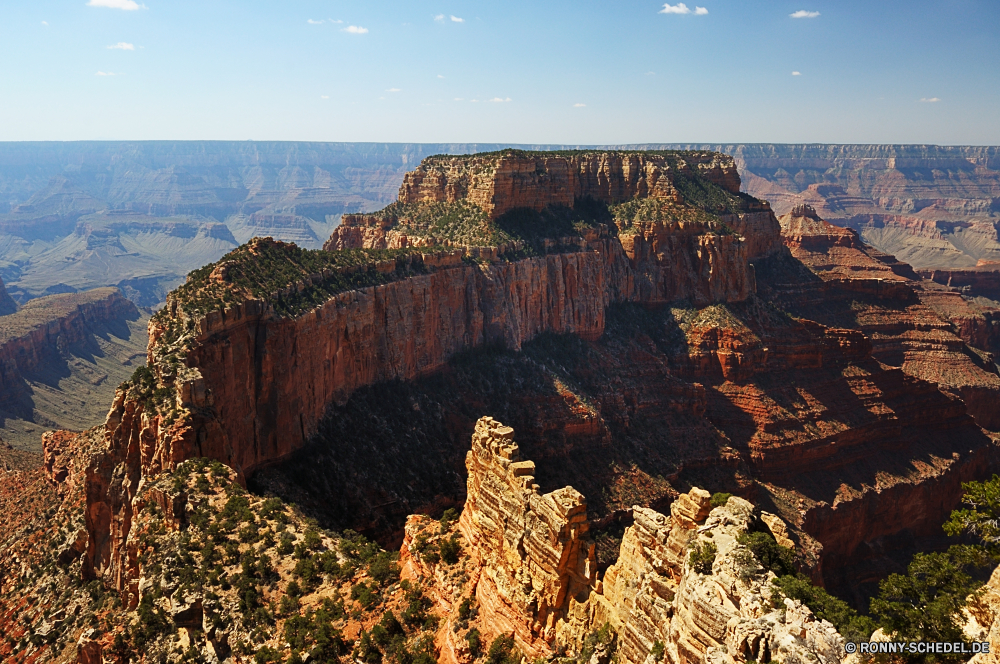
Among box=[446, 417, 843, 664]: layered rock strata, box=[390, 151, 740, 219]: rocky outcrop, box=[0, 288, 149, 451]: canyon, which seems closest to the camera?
box=[446, 417, 843, 664]: layered rock strata

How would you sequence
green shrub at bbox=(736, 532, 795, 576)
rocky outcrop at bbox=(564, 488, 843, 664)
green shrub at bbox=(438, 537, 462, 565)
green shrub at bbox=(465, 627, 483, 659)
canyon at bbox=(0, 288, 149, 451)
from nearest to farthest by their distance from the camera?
rocky outcrop at bbox=(564, 488, 843, 664) → green shrub at bbox=(736, 532, 795, 576) → green shrub at bbox=(465, 627, 483, 659) → green shrub at bbox=(438, 537, 462, 565) → canyon at bbox=(0, 288, 149, 451)

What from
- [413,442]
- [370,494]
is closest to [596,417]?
[413,442]

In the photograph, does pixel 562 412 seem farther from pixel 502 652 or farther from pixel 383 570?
pixel 502 652

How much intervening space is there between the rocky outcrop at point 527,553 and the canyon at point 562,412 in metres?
0.14

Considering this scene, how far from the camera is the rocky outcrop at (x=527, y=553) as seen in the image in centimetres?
3319

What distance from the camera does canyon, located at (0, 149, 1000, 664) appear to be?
3344 centimetres

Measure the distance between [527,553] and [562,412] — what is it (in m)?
45.8

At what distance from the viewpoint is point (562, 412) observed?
80438mm

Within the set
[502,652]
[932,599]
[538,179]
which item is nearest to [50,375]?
[538,179]

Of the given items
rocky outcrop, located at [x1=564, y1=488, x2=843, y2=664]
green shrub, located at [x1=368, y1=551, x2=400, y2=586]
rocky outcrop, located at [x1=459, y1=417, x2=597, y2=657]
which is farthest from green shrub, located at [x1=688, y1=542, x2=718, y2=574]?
green shrub, located at [x1=368, y1=551, x2=400, y2=586]

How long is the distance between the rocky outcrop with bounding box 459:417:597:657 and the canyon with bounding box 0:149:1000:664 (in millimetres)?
137

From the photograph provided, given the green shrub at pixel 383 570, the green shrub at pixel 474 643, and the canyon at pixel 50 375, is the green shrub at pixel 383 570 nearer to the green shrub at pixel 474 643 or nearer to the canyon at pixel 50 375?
the green shrub at pixel 474 643

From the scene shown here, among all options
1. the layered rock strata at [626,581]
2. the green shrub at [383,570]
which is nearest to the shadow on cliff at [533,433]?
the green shrub at [383,570]

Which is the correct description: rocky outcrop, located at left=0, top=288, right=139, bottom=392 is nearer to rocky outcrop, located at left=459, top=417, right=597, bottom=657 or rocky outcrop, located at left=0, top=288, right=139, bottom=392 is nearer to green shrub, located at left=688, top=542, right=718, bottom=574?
rocky outcrop, located at left=459, top=417, right=597, bottom=657
